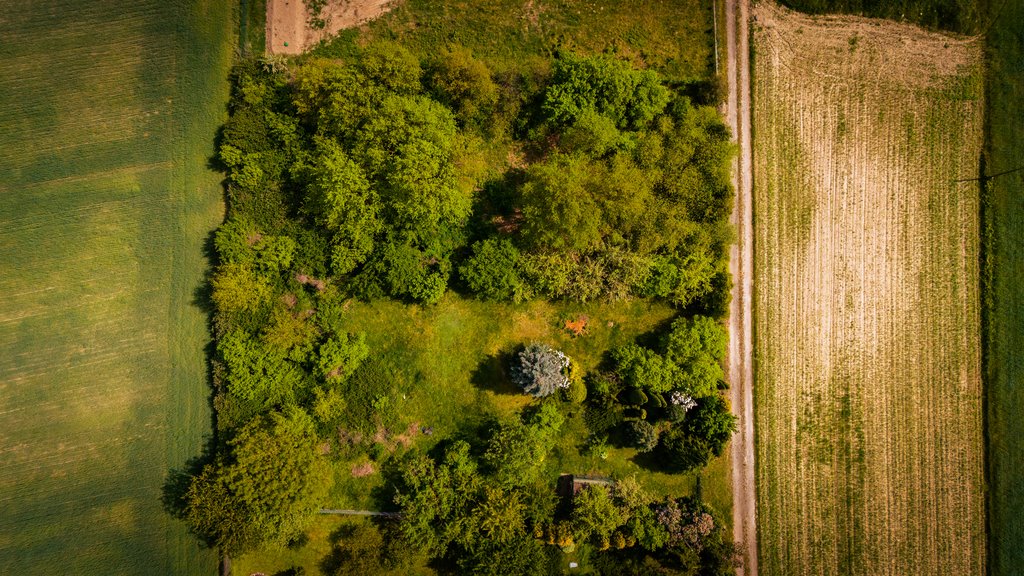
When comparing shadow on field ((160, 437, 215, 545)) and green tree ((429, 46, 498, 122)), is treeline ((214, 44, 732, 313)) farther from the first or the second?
shadow on field ((160, 437, 215, 545))

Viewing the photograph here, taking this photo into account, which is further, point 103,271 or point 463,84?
point 103,271

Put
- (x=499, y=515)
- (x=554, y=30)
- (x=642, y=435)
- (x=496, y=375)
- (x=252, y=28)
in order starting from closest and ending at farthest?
(x=499, y=515) < (x=642, y=435) < (x=496, y=375) < (x=252, y=28) < (x=554, y=30)

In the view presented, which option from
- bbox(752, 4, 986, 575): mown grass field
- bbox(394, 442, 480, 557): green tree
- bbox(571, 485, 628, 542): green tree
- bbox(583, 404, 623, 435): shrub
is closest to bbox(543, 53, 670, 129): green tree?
bbox(752, 4, 986, 575): mown grass field

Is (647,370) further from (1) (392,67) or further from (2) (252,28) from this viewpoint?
(2) (252,28)

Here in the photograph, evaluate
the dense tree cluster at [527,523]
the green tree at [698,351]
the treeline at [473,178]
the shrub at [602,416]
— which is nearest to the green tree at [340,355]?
the treeline at [473,178]

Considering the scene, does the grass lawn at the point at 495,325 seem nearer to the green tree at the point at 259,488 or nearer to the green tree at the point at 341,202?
the green tree at the point at 259,488

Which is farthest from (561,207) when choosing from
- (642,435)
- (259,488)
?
(259,488)
